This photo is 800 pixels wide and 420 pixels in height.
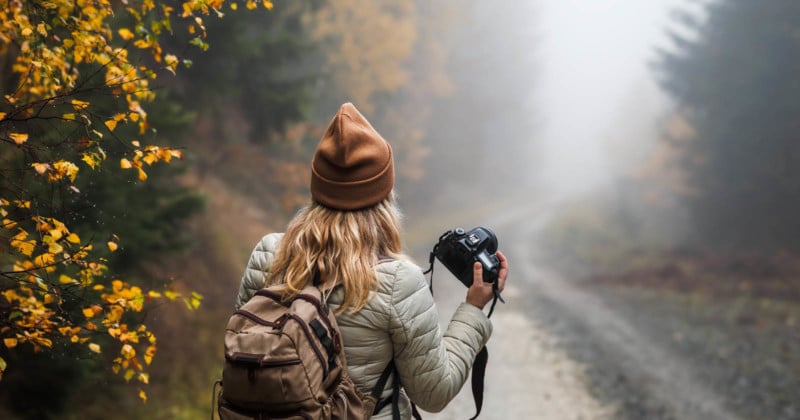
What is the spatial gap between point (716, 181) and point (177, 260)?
1505 cm

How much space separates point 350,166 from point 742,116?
1567 cm

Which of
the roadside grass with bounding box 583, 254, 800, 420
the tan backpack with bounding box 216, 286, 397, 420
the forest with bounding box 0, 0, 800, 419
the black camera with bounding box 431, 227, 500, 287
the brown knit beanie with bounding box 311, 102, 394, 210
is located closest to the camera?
the tan backpack with bounding box 216, 286, 397, 420

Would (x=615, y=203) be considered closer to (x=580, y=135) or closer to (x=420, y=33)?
(x=420, y=33)

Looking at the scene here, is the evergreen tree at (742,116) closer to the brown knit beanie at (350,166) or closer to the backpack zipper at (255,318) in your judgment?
the brown knit beanie at (350,166)

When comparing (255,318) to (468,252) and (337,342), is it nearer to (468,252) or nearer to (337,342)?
(337,342)

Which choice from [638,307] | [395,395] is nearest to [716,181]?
[638,307]

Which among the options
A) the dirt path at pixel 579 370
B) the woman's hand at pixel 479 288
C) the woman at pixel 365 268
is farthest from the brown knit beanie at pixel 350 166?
the dirt path at pixel 579 370

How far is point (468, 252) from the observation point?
8.12ft

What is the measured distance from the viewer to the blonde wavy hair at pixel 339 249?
2000mm

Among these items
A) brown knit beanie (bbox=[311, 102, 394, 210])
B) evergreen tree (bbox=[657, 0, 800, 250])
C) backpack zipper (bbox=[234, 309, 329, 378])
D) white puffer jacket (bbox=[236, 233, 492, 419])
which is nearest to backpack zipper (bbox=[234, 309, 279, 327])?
backpack zipper (bbox=[234, 309, 329, 378])

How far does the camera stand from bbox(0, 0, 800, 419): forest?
282 centimetres

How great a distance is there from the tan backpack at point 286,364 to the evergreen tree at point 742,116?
14.8 meters

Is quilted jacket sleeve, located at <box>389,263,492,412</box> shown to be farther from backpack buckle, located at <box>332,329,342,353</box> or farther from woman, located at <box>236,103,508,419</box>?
backpack buckle, located at <box>332,329,342,353</box>

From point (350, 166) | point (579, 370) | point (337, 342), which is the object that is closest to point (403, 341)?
point (337, 342)
